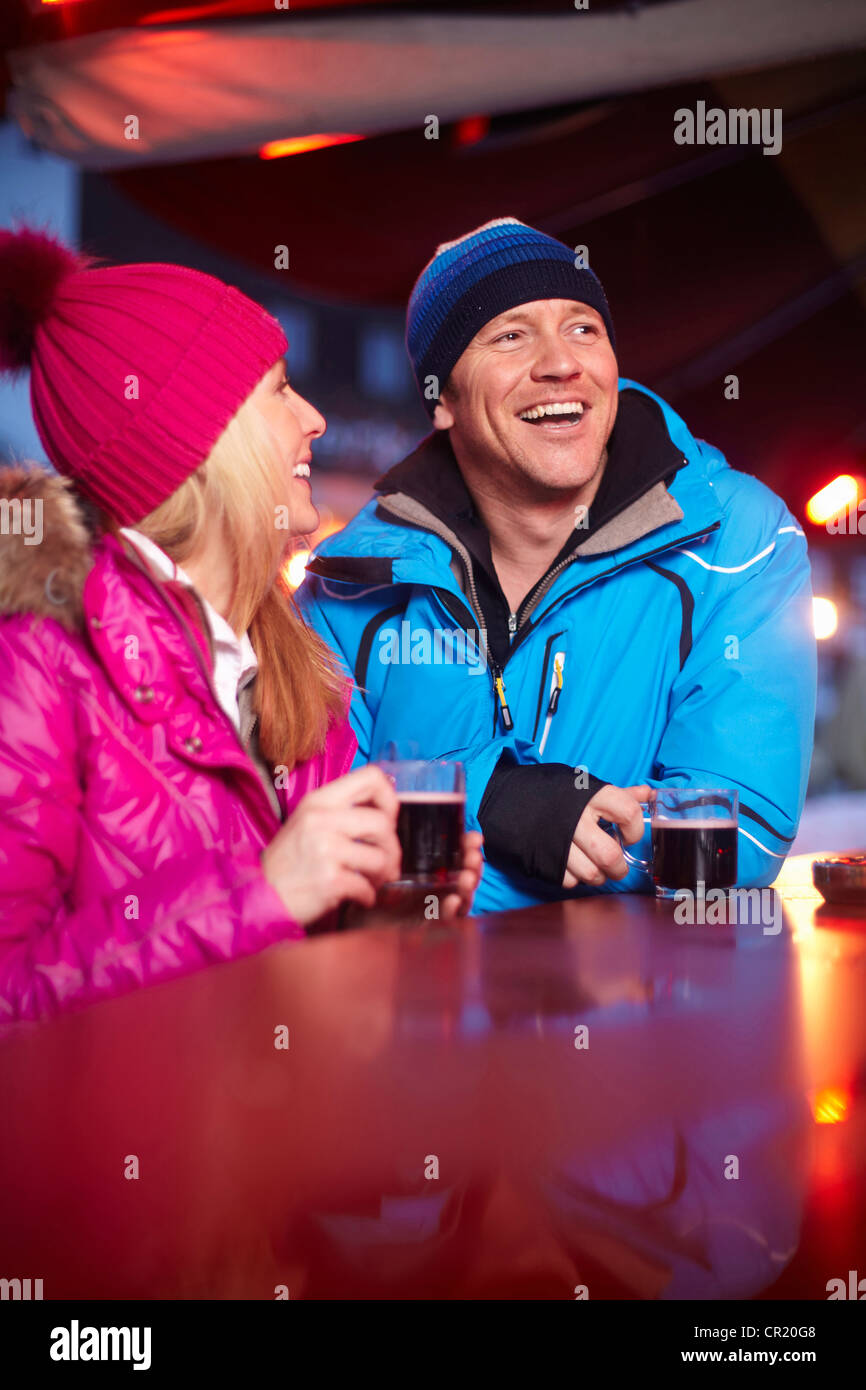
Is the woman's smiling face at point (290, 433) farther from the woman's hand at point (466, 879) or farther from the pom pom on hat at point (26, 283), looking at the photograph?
the woman's hand at point (466, 879)

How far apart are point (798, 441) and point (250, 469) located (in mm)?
3256

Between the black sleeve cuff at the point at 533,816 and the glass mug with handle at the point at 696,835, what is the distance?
0.39 ft

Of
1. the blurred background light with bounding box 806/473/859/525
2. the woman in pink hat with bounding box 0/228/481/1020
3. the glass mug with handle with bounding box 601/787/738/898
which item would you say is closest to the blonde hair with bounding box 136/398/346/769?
the woman in pink hat with bounding box 0/228/481/1020

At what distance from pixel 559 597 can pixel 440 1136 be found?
1.42 meters

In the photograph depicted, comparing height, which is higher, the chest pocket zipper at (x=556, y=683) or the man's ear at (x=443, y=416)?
the man's ear at (x=443, y=416)

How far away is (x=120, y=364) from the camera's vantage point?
4.81 feet

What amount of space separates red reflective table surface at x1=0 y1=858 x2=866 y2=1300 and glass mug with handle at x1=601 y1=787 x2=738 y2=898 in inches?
18.4

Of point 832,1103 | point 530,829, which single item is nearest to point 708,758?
point 530,829

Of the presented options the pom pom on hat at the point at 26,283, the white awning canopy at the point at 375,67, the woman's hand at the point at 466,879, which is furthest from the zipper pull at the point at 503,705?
the white awning canopy at the point at 375,67

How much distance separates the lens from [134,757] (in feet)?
4.21

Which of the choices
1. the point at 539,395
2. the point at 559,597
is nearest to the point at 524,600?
the point at 559,597

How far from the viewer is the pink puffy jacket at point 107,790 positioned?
3.53 feet

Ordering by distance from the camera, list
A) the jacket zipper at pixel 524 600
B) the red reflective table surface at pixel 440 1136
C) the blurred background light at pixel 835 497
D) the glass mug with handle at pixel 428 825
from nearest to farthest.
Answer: the red reflective table surface at pixel 440 1136 → the glass mug with handle at pixel 428 825 → the jacket zipper at pixel 524 600 → the blurred background light at pixel 835 497

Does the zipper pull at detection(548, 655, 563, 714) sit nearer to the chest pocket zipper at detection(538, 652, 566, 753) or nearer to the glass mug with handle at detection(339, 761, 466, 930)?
the chest pocket zipper at detection(538, 652, 566, 753)
